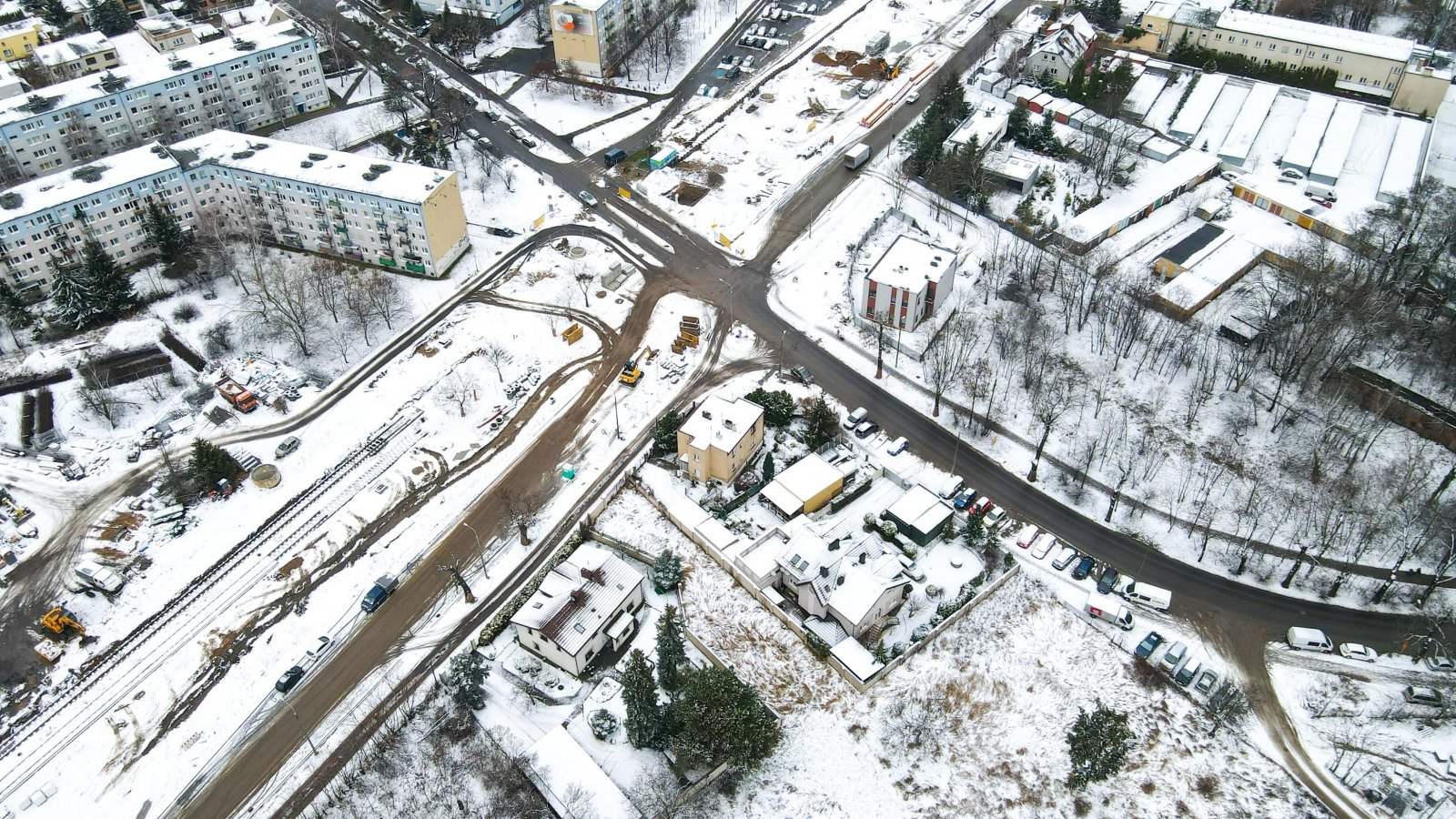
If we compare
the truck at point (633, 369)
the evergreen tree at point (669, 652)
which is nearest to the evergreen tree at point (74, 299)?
the truck at point (633, 369)

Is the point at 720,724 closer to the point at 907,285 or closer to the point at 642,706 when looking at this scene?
the point at 642,706

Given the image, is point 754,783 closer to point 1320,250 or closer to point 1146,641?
point 1146,641

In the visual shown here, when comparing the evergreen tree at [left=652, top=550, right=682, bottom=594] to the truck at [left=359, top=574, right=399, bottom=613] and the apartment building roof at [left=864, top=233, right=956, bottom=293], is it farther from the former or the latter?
the apartment building roof at [left=864, top=233, right=956, bottom=293]

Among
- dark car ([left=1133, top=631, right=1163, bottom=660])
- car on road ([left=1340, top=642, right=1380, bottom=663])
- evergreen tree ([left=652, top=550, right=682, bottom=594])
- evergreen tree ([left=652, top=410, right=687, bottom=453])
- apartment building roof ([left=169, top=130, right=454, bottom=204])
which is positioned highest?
apartment building roof ([left=169, top=130, right=454, bottom=204])

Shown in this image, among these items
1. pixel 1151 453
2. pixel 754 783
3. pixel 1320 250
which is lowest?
pixel 754 783

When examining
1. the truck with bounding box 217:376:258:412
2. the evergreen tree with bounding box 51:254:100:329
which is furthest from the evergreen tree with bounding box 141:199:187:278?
the truck with bounding box 217:376:258:412

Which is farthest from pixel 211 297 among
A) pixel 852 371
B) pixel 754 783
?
pixel 754 783
